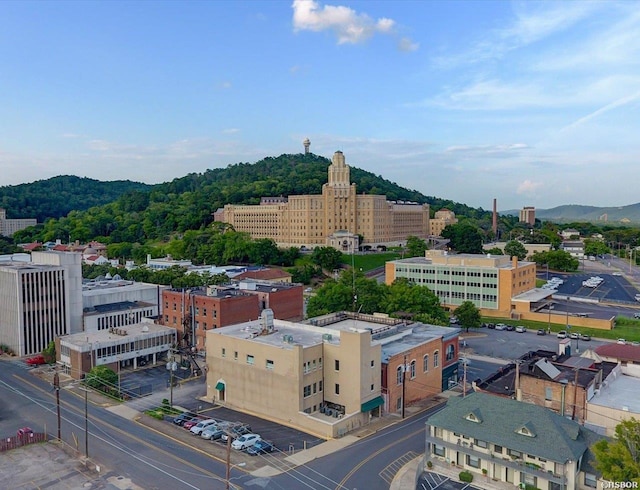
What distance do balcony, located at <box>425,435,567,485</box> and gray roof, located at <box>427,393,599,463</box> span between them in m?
0.86

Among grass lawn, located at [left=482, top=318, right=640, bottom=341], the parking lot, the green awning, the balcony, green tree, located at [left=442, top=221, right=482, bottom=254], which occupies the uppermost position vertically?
green tree, located at [left=442, top=221, right=482, bottom=254]

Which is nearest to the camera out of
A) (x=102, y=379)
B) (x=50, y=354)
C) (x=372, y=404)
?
(x=372, y=404)

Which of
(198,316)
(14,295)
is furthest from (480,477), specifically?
(14,295)

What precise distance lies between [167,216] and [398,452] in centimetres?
16470

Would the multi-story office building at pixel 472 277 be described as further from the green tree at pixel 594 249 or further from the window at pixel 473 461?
the green tree at pixel 594 249

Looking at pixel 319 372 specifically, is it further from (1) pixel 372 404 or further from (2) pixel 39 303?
(2) pixel 39 303

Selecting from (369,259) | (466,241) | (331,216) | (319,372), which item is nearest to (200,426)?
(319,372)

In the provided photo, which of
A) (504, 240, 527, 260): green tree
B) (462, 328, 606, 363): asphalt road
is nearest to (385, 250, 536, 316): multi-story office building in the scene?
(462, 328, 606, 363): asphalt road

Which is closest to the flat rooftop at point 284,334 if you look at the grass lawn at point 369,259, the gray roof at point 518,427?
the gray roof at point 518,427

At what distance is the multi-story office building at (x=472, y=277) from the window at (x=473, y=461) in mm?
54829

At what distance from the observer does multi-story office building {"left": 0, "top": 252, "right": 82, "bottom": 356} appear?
58594 millimetres

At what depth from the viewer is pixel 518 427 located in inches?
1177

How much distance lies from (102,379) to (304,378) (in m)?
20.0

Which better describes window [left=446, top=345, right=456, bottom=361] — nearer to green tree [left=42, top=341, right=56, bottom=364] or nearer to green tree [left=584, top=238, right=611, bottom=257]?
green tree [left=42, top=341, right=56, bottom=364]
